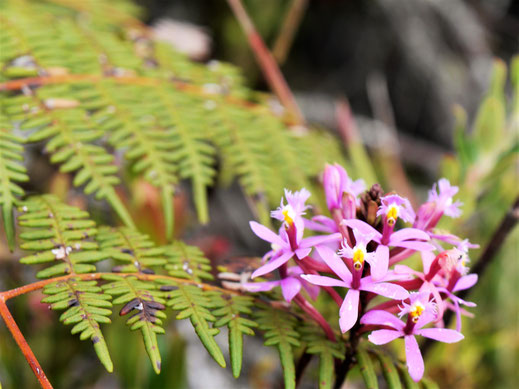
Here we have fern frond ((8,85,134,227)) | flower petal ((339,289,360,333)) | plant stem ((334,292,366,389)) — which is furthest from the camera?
fern frond ((8,85,134,227))

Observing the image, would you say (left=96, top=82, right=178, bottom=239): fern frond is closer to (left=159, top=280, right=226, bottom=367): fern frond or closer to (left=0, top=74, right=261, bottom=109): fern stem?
(left=0, top=74, right=261, bottom=109): fern stem

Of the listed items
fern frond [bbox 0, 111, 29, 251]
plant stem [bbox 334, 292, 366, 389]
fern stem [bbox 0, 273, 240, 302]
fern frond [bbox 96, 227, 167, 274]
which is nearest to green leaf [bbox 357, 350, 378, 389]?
plant stem [bbox 334, 292, 366, 389]

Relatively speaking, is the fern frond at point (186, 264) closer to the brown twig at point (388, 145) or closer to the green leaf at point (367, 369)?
the green leaf at point (367, 369)

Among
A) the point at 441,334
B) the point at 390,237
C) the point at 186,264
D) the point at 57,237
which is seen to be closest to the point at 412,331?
the point at 441,334

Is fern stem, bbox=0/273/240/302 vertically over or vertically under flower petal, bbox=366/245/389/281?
under

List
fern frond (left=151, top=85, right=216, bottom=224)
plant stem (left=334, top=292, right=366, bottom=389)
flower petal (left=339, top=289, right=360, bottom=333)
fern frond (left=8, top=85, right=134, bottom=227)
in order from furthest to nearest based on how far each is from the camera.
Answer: fern frond (left=151, top=85, right=216, bottom=224) < fern frond (left=8, top=85, right=134, bottom=227) < plant stem (left=334, top=292, right=366, bottom=389) < flower petal (left=339, top=289, right=360, bottom=333)

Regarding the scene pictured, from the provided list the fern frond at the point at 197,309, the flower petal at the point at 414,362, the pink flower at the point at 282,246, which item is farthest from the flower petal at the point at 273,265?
the flower petal at the point at 414,362
